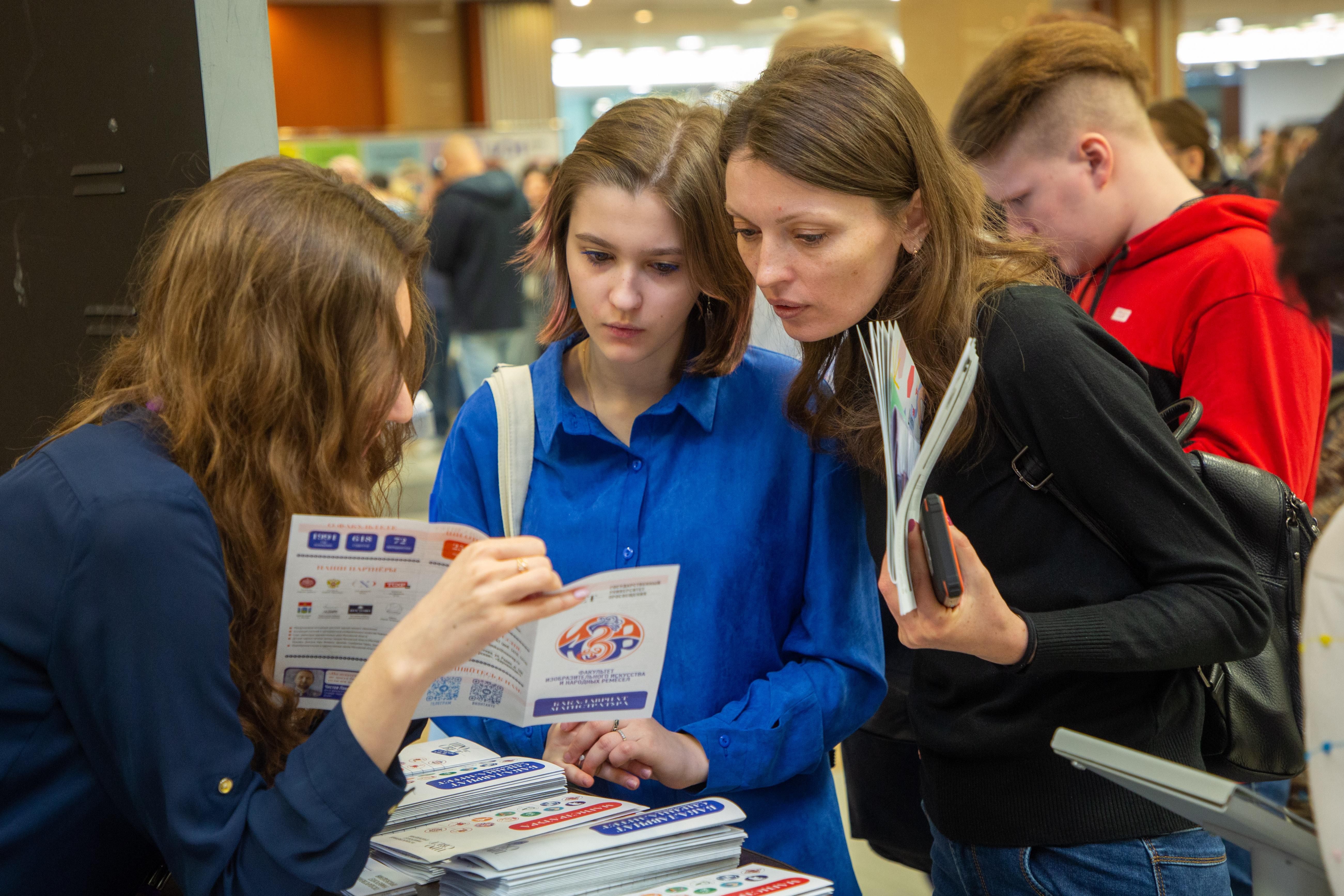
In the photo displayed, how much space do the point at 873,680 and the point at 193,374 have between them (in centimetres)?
98

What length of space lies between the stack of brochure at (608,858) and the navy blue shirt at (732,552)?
23cm

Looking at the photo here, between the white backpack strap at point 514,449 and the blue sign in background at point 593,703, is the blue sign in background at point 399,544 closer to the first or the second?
the blue sign in background at point 593,703

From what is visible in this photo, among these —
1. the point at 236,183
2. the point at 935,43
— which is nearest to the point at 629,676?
the point at 236,183

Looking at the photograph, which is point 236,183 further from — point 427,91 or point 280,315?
point 427,91

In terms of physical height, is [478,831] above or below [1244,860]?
above

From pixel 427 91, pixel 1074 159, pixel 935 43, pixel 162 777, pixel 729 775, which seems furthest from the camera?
pixel 427 91

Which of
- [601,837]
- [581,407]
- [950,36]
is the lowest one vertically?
[601,837]

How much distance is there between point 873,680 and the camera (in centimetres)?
163

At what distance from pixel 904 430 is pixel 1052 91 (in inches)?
54.7

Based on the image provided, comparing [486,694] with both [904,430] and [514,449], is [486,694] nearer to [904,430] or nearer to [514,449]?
[514,449]

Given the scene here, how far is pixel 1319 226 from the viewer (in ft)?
2.90

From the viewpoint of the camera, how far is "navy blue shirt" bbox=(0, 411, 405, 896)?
112 cm

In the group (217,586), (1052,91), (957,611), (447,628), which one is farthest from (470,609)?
(1052,91)

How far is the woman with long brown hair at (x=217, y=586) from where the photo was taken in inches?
44.4
